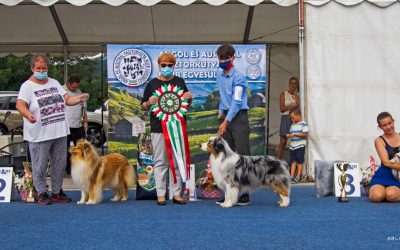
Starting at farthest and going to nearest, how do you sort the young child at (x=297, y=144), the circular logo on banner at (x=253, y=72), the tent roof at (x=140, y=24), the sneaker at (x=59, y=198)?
the tent roof at (x=140, y=24), the circular logo on banner at (x=253, y=72), the young child at (x=297, y=144), the sneaker at (x=59, y=198)

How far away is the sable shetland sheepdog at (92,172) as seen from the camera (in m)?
6.85

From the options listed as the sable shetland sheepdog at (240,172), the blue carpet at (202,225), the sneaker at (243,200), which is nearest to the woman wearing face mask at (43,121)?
the blue carpet at (202,225)

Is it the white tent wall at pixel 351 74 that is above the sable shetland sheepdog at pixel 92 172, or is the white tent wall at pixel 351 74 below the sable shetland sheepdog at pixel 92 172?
above

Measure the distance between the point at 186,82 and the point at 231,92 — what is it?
2529mm

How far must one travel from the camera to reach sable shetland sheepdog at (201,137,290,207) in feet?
21.3

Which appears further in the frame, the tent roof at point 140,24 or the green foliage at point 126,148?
the tent roof at point 140,24

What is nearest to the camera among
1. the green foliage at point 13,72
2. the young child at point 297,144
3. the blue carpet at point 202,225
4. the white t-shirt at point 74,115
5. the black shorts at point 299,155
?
the blue carpet at point 202,225

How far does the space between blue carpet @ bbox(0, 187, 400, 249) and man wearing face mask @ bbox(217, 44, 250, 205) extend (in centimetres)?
70

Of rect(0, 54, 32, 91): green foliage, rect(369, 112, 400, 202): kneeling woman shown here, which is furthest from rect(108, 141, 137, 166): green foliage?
rect(0, 54, 32, 91): green foliage

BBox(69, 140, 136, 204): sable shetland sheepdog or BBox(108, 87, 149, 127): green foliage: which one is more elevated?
BBox(108, 87, 149, 127): green foliage

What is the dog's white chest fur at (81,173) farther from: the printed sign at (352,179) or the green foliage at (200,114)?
the printed sign at (352,179)

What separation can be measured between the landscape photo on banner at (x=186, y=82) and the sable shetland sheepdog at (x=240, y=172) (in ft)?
8.49

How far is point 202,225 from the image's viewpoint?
5.38 meters

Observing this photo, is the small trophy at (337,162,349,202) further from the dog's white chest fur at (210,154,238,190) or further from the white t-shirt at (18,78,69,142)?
the white t-shirt at (18,78,69,142)
